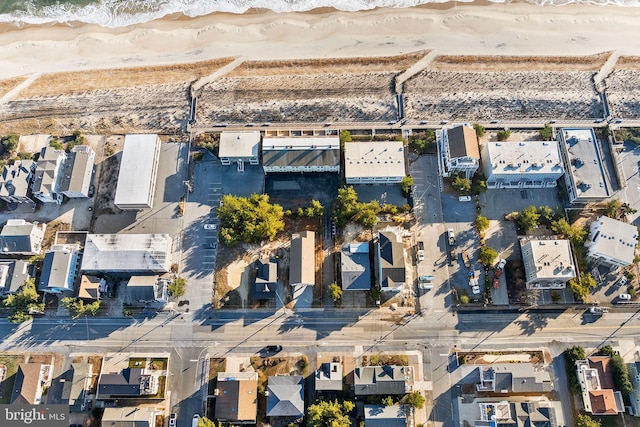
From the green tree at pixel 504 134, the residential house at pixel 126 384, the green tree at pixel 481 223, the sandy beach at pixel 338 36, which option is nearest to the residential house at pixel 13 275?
the residential house at pixel 126 384

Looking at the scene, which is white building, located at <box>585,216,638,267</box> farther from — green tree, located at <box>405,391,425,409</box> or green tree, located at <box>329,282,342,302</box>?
green tree, located at <box>329,282,342,302</box>

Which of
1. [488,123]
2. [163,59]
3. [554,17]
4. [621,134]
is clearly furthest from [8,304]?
[554,17]

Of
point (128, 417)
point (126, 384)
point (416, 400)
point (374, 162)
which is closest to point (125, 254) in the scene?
point (126, 384)

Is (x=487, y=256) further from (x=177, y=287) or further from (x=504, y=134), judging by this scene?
(x=177, y=287)

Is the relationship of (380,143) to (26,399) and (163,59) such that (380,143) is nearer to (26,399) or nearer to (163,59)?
(163,59)

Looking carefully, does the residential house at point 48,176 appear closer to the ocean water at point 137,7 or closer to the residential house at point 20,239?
the residential house at point 20,239

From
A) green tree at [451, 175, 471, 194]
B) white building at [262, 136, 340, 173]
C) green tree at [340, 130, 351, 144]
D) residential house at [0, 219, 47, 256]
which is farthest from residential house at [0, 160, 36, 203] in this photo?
green tree at [451, 175, 471, 194]
